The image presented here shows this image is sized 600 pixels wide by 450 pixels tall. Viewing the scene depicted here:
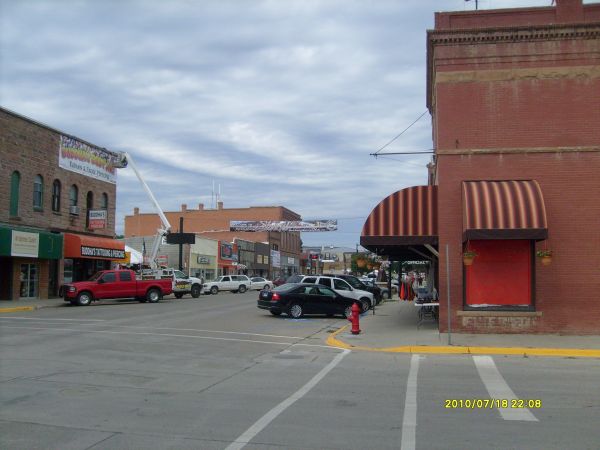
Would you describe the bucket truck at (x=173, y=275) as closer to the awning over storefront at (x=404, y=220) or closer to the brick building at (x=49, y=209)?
the brick building at (x=49, y=209)

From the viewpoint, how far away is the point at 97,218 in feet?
118

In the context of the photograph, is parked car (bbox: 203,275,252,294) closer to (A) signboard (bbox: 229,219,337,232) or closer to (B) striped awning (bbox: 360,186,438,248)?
(B) striped awning (bbox: 360,186,438,248)

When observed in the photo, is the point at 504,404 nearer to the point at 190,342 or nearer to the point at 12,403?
the point at 12,403

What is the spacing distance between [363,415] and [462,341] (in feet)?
25.9

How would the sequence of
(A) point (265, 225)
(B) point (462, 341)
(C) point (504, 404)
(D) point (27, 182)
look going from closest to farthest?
(C) point (504, 404) → (B) point (462, 341) → (D) point (27, 182) → (A) point (265, 225)

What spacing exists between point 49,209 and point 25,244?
3.47 m

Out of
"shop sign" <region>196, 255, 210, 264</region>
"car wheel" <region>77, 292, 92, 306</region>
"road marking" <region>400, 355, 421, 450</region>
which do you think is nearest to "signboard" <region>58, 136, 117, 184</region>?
"car wheel" <region>77, 292, 92, 306</region>

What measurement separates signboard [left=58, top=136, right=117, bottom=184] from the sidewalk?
23135 millimetres

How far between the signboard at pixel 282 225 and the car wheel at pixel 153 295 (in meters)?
46.7

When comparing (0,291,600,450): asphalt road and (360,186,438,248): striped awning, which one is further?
(360,186,438,248): striped awning

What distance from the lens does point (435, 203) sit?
17.0 metres

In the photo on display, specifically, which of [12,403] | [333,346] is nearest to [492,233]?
[333,346]

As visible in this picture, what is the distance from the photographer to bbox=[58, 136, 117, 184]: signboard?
34.2 m

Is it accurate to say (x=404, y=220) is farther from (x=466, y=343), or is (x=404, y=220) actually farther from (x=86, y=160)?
(x=86, y=160)
